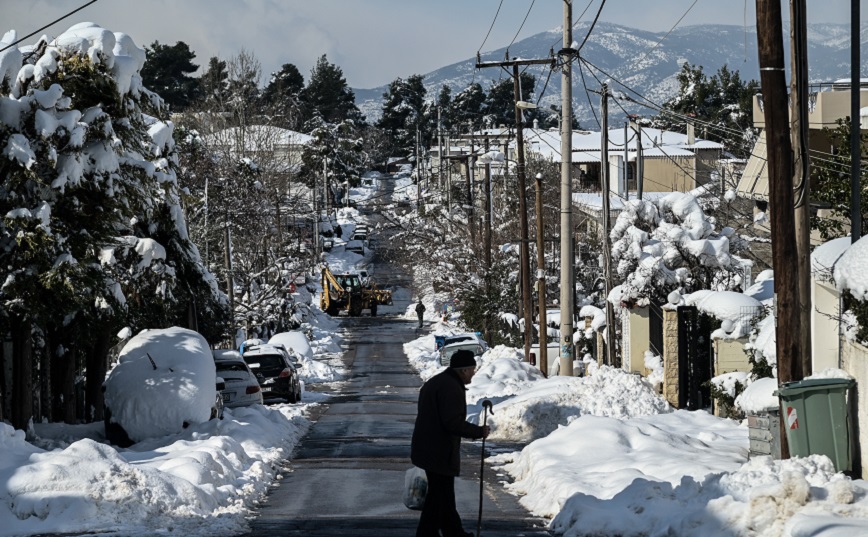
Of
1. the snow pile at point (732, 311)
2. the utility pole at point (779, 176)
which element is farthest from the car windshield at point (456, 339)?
the utility pole at point (779, 176)

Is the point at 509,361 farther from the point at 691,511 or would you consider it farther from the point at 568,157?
the point at 691,511

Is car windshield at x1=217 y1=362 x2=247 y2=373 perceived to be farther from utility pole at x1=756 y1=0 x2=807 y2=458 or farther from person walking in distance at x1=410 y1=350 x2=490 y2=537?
person walking in distance at x1=410 y1=350 x2=490 y2=537

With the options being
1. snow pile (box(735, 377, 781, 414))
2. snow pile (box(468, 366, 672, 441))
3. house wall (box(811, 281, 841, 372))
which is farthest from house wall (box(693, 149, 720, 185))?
snow pile (box(735, 377, 781, 414))

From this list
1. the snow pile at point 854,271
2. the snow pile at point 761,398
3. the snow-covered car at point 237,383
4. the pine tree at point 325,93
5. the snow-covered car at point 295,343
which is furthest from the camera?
the pine tree at point 325,93

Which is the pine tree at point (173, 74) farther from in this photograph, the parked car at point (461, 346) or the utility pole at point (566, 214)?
the utility pole at point (566, 214)

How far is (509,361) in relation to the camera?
35.6 meters

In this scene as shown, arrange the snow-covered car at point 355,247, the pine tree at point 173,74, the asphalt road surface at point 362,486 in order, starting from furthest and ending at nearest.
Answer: the pine tree at point 173,74, the snow-covered car at point 355,247, the asphalt road surface at point 362,486

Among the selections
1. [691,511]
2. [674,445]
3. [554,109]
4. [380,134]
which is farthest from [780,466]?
[380,134]

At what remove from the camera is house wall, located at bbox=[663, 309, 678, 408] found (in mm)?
Result: 26656

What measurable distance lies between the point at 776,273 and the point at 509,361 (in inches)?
870

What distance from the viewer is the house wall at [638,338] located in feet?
109

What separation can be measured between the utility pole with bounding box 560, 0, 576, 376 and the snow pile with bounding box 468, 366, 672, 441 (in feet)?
16.2

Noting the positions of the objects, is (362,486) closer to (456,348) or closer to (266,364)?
(266,364)

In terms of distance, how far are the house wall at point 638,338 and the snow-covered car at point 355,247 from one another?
7358 cm
